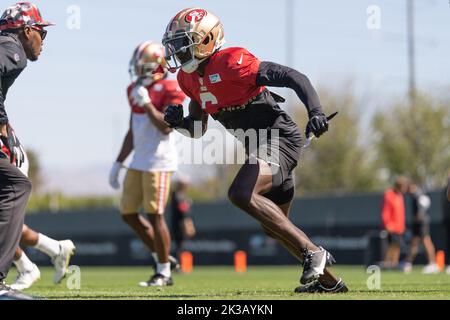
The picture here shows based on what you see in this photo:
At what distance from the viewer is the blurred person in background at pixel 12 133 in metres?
6.43

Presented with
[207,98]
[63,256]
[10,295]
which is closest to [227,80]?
[207,98]

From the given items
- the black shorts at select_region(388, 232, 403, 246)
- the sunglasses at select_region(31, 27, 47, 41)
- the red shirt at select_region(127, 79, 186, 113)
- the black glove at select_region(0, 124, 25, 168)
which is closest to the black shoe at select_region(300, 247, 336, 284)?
the black glove at select_region(0, 124, 25, 168)

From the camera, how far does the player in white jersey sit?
9.91 metres

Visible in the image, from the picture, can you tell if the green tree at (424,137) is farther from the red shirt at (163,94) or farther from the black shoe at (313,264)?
the black shoe at (313,264)

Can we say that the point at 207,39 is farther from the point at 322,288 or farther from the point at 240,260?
the point at 240,260

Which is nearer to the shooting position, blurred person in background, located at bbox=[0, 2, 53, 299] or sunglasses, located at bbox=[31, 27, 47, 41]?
blurred person in background, located at bbox=[0, 2, 53, 299]

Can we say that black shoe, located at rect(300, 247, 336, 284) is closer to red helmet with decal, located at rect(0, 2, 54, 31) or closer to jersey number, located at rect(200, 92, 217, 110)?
jersey number, located at rect(200, 92, 217, 110)

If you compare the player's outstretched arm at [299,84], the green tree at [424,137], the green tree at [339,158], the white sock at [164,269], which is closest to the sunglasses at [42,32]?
the player's outstretched arm at [299,84]

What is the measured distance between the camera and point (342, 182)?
5366 cm

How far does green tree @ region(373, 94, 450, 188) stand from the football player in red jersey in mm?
38703

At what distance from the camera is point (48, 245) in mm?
9398

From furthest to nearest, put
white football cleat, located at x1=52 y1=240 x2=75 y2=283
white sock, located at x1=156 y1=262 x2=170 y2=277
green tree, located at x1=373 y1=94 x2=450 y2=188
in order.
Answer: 1. green tree, located at x1=373 y1=94 x2=450 y2=188
2. white sock, located at x1=156 y1=262 x2=170 y2=277
3. white football cleat, located at x1=52 y1=240 x2=75 y2=283

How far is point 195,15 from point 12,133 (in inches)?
66.6
